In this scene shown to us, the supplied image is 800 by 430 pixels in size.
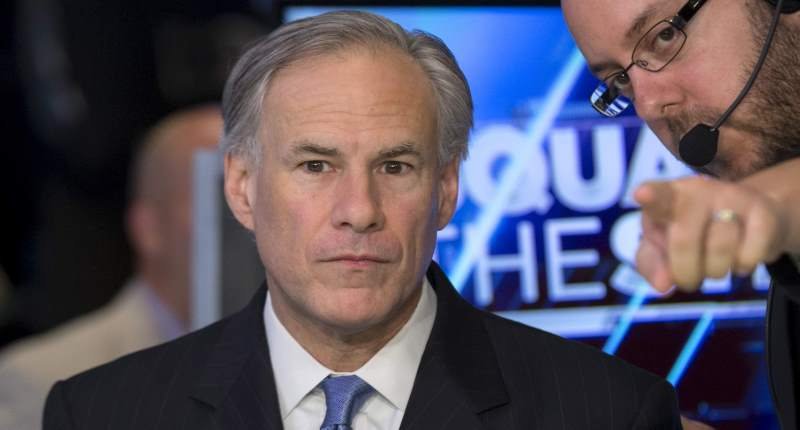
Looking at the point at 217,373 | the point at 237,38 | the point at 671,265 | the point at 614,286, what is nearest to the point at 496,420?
the point at 217,373

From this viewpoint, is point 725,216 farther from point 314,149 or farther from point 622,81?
point 314,149

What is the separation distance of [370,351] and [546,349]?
32cm

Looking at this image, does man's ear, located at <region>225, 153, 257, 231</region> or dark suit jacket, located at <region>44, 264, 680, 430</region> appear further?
man's ear, located at <region>225, 153, 257, 231</region>

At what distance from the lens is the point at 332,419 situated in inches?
87.0

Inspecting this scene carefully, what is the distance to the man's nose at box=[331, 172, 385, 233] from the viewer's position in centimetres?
215

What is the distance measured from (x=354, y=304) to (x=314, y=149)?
0.28m

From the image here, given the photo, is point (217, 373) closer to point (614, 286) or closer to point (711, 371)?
point (614, 286)

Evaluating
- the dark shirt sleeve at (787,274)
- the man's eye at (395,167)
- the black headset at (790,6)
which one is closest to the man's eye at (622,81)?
the black headset at (790,6)

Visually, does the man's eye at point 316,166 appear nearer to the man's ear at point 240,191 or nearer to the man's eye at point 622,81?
the man's ear at point 240,191

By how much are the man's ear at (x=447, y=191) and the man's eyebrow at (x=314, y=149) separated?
256 mm

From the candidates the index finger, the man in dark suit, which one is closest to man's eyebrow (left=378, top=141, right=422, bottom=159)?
the man in dark suit

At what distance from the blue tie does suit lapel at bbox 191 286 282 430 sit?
0.30 feet

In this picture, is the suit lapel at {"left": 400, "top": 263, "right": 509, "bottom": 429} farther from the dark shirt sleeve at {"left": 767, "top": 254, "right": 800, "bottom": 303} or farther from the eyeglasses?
the dark shirt sleeve at {"left": 767, "top": 254, "right": 800, "bottom": 303}

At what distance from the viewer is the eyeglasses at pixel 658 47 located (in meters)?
1.95
